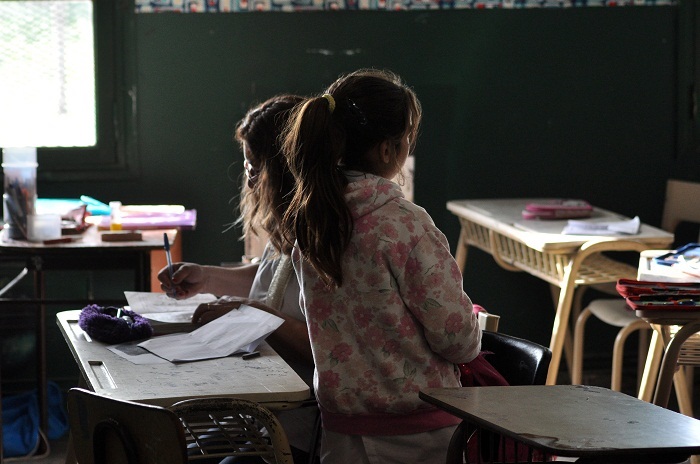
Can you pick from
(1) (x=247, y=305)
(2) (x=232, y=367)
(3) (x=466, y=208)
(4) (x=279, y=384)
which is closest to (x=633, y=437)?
(4) (x=279, y=384)

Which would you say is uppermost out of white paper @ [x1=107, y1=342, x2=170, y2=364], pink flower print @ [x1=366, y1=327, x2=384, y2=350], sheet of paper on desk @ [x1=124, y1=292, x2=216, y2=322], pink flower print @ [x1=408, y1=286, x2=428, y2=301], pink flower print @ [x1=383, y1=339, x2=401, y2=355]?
pink flower print @ [x1=408, y1=286, x2=428, y2=301]

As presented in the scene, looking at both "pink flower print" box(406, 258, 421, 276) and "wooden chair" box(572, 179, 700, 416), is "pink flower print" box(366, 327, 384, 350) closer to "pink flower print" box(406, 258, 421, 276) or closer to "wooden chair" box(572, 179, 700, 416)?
"pink flower print" box(406, 258, 421, 276)

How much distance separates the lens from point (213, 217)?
4.17 m

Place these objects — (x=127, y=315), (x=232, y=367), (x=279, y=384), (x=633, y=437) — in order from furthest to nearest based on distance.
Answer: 1. (x=127, y=315)
2. (x=232, y=367)
3. (x=279, y=384)
4. (x=633, y=437)

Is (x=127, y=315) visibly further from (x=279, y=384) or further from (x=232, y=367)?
(x=279, y=384)

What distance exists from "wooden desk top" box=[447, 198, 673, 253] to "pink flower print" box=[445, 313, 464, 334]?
1.61 m

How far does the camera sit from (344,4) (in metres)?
4.07

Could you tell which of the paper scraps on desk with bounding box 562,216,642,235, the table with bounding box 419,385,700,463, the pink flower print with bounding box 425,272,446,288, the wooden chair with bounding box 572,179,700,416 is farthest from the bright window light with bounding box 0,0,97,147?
the table with bounding box 419,385,700,463

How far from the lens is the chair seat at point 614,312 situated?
3561 millimetres

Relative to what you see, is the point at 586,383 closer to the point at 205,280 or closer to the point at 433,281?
the point at 205,280

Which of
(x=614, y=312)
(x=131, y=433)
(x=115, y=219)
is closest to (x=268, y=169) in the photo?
(x=131, y=433)

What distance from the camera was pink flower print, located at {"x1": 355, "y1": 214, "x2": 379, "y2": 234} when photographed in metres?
1.75

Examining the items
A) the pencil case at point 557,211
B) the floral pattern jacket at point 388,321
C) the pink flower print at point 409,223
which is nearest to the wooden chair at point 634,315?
the pencil case at point 557,211

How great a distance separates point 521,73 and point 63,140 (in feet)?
6.22
